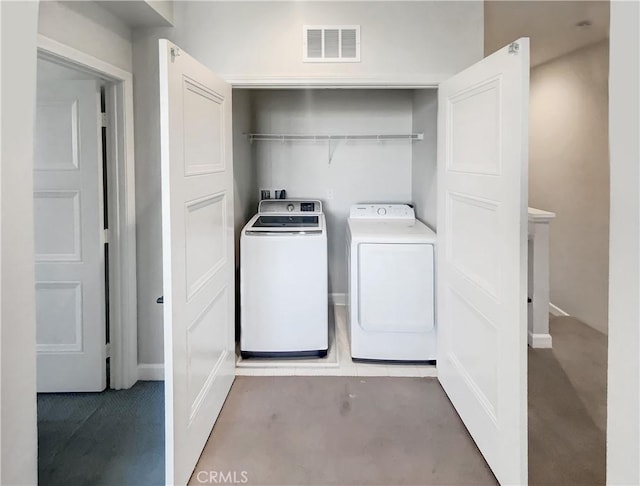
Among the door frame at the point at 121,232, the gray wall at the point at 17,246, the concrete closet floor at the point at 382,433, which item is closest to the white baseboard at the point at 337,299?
the concrete closet floor at the point at 382,433

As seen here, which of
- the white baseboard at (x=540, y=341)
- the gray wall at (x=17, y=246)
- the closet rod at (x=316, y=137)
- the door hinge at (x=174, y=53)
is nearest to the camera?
the gray wall at (x=17, y=246)

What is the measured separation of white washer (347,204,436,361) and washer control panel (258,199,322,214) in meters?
0.76

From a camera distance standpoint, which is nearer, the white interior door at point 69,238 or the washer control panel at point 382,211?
the white interior door at point 69,238

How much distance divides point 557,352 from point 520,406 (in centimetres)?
203

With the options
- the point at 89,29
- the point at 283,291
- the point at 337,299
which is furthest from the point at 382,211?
the point at 89,29

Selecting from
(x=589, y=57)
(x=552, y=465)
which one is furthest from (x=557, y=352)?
(x=589, y=57)

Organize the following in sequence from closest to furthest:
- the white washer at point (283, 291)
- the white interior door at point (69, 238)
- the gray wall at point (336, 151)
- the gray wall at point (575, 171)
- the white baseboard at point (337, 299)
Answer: the white interior door at point (69, 238) → the white washer at point (283, 291) → the gray wall at point (575, 171) → the gray wall at point (336, 151) → the white baseboard at point (337, 299)

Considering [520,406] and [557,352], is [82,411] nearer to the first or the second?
[520,406]

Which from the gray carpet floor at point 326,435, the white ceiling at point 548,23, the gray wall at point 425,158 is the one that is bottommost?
the gray carpet floor at point 326,435

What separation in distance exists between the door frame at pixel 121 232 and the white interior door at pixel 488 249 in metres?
1.87

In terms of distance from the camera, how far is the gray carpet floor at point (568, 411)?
207cm

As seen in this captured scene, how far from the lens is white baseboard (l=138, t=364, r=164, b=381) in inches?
116

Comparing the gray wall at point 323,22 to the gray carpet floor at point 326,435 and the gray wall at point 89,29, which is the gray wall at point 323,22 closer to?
the gray wall at point 89,29

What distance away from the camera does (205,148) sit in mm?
2201
